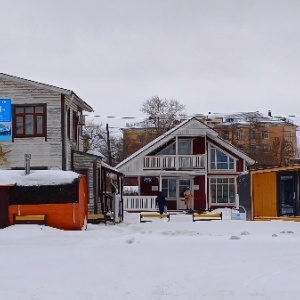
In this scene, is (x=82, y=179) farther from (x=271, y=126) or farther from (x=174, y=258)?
(x=271, y=126)

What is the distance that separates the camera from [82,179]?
21766mm

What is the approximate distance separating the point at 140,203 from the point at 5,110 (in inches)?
553

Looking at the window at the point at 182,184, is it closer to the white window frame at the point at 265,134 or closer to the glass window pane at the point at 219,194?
the glass window pane at the point at 219,194

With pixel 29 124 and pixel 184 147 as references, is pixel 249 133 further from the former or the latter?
pixel 29 124

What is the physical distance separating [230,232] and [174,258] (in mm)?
7899

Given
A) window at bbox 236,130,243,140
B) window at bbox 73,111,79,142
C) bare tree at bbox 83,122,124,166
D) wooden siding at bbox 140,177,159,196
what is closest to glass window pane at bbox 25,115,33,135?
window at bbox 73,111,79,142

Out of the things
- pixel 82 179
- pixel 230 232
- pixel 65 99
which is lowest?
pixel 230 232

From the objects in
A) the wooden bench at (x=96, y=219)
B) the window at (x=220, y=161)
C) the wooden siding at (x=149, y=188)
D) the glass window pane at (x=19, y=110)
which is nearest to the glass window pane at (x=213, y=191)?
the window at (x=220, y=161)

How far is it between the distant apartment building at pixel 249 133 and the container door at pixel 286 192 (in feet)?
163

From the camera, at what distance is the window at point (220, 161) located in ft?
147

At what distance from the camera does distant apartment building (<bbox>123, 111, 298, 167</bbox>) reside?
80.8 m

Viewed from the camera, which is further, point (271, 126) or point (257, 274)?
point (271, 126)

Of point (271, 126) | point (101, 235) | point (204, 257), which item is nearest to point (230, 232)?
point (101, 235)

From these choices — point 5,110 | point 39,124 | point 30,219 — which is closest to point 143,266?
point 30,219
